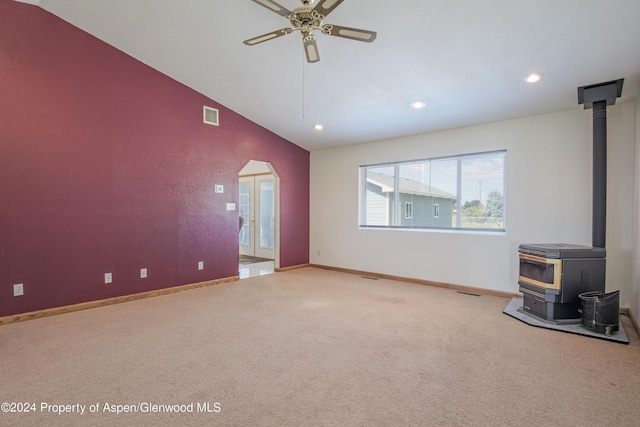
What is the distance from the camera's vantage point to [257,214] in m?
8.23

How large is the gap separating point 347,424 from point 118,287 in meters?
3.80

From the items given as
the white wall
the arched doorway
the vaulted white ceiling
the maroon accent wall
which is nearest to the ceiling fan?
the vaulted white ceiling

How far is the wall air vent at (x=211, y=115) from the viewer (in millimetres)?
5172

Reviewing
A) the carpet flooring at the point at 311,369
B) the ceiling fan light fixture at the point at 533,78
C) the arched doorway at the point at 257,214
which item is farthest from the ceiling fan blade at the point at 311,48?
the arched doorway at the point at 257,214

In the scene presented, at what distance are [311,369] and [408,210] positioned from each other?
3.99m

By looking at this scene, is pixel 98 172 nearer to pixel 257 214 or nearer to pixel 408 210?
pixel 257 214

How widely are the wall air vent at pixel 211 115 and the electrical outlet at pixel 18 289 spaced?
3.23 metres

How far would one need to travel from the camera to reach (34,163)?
3568 millimetres

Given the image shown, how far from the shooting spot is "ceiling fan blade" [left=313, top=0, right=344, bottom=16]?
207cm

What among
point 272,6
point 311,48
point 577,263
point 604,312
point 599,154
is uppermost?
point 272,6

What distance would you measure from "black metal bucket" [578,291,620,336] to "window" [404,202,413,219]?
9.54 feet

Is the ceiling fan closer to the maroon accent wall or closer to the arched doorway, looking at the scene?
the maroon accent wall

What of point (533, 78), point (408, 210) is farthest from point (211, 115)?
point (533, 78)

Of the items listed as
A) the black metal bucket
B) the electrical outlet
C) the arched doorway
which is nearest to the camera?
the black metal bucket
